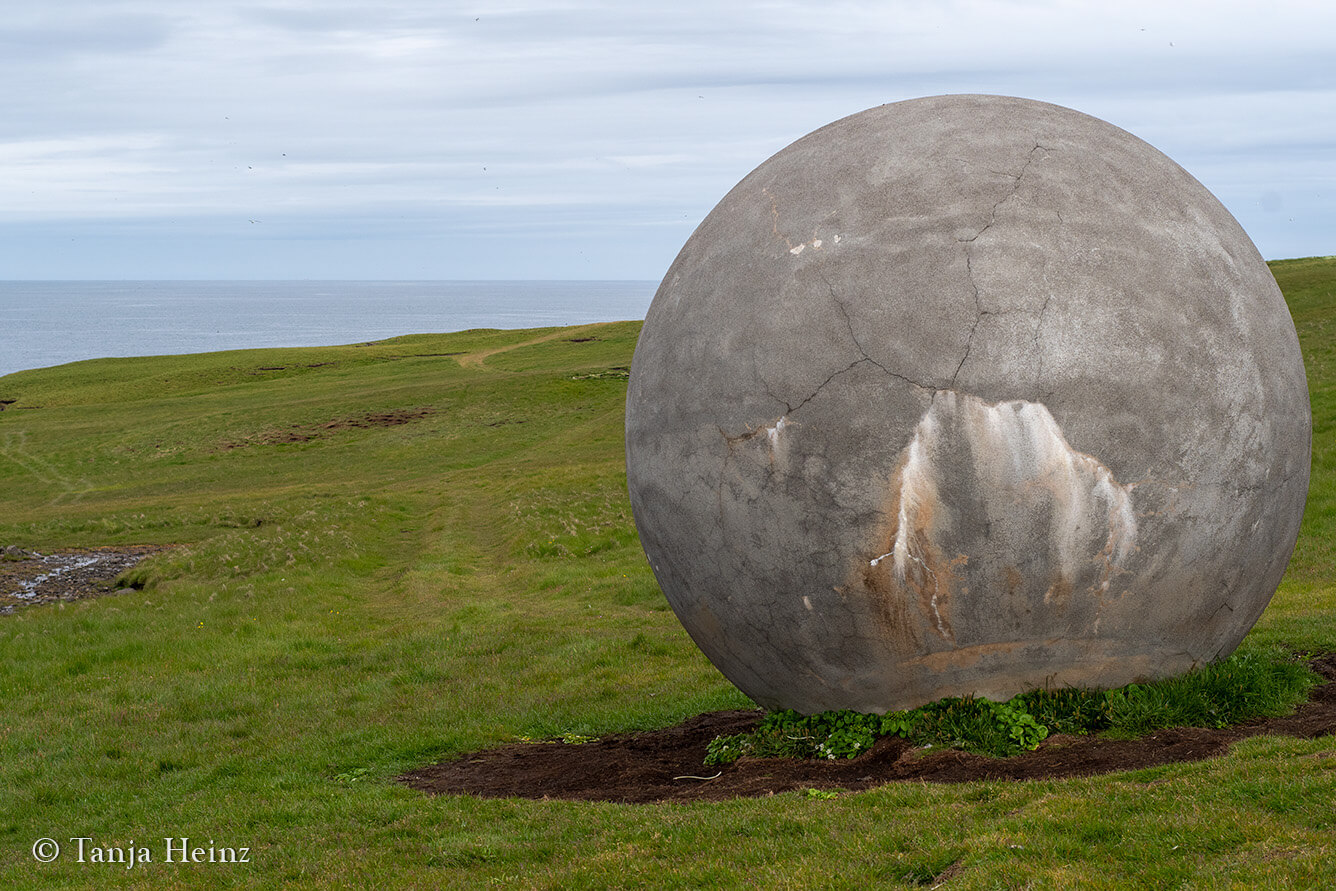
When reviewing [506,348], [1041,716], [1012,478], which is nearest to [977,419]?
[1012,478]

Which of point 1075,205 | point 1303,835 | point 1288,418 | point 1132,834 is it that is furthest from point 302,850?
point 1288,418

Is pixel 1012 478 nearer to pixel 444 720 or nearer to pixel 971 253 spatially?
pixel 971 253

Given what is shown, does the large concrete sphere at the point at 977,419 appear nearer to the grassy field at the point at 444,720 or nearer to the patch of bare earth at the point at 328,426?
the grassy field at the point at 444,720

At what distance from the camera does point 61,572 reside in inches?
936

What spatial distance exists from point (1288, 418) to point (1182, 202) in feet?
5.43

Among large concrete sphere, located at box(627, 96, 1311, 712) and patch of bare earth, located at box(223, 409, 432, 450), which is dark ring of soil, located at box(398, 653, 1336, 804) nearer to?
large concrete sphere, located at box(627, 96, 1311, 712)

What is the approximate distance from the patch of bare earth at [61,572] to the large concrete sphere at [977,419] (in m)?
17.5

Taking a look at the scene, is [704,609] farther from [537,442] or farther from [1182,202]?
[537,442]

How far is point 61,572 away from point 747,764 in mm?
20433

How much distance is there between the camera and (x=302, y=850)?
7277 millimetres

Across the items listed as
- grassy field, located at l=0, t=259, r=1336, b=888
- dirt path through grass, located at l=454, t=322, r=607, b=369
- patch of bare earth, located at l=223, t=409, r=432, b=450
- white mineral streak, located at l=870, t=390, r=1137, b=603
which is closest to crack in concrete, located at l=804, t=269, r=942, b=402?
white mineral streak, located at l=870, t=390, r=1137, b=603

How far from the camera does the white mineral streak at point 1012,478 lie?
696 cm

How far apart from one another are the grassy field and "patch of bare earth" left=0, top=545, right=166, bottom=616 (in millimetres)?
903

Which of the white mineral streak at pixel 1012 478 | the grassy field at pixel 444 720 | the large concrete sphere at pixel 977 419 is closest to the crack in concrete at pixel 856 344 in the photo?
the large concrete sphere at pixel 977 419
